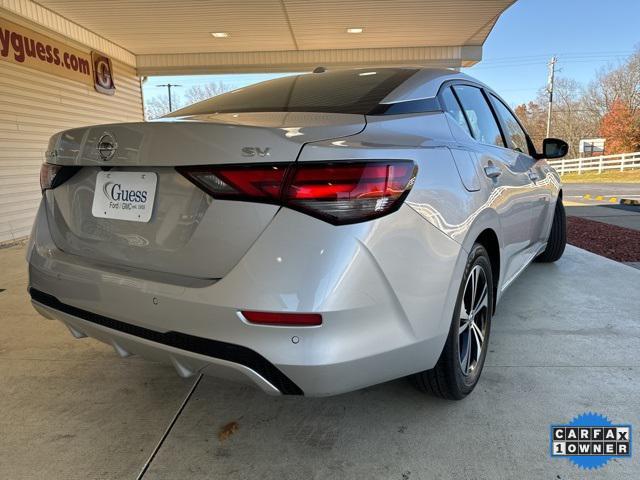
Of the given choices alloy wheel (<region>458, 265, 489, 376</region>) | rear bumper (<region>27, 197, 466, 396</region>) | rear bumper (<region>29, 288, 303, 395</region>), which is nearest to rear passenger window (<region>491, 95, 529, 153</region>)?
alloy wheel (<region>458, 265, 489, 376</region>)

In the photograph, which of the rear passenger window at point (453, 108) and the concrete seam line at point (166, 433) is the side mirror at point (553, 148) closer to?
the rear passenger window at point (453, 108)

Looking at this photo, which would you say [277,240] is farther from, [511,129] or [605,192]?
[605,192]

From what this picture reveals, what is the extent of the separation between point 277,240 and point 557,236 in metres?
3.99

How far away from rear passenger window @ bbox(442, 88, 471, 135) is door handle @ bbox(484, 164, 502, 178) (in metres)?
0.20

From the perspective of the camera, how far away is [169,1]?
7020 millimetres

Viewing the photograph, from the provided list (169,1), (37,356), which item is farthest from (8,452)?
(169,1)

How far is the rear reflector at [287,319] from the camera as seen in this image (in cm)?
144

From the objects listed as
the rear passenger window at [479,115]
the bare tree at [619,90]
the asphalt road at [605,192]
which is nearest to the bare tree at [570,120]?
the bare tree at [619,90]

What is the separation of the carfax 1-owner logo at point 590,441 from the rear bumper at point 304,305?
0.67 meters

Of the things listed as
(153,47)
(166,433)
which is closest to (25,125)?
(153,47)

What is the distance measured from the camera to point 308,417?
213cm

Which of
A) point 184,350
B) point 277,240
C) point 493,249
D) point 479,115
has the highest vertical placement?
point 479,115

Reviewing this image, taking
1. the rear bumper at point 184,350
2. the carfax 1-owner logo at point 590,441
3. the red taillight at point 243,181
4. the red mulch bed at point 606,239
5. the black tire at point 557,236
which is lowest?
the red mulch bed at point 606,239

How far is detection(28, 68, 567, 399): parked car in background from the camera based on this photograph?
57.2 inches
